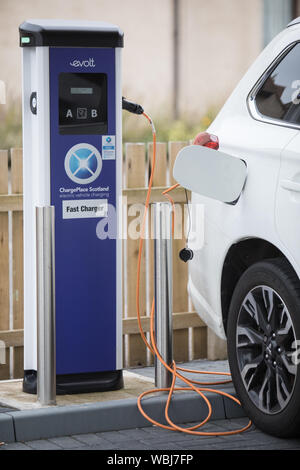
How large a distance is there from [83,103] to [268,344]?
1.64 m

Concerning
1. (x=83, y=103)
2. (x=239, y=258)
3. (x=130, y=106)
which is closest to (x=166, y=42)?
(x=130, y=106)

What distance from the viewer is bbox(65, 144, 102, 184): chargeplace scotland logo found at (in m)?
5.73

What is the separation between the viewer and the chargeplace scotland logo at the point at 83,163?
18.8 ft

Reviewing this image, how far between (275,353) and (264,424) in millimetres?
365

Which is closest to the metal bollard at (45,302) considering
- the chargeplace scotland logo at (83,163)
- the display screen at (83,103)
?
the chargeplace scotland logo at (83,163)

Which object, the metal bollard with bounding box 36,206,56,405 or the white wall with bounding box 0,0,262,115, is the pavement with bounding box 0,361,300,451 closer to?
the metal bollard with bounding box 36,206,56,405

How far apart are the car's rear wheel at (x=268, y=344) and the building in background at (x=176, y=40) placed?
9814 millimetres

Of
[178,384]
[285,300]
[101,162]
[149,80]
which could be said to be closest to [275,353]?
[285,300]

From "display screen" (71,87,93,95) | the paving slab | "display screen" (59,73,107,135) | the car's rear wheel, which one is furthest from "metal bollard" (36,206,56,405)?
the car's rear wheel

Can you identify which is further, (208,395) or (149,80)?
(149,80)

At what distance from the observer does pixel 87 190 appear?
19.0ft

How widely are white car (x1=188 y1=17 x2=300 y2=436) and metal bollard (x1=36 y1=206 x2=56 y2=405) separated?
0.83 metres

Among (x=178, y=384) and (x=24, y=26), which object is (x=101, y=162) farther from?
(x=178, y=384)

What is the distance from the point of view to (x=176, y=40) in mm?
16625
